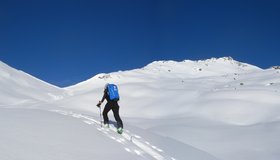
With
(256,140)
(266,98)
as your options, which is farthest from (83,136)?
(266,98)

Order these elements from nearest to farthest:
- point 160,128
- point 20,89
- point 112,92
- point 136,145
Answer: point 136,145, point 112,92, point 160,128, point 20,89

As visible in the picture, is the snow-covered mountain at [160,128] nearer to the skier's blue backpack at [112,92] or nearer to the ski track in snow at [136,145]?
the ski track in snow at [136,145]

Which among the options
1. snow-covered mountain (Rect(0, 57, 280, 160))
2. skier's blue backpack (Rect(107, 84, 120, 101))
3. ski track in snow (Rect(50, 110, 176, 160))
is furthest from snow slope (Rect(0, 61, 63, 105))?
ski track in snow (Rect(50, 110, 176, 160))

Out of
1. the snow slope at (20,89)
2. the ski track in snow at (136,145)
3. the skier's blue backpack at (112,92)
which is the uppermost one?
the snow slope at (20,89)

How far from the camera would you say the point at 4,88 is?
31.6 m

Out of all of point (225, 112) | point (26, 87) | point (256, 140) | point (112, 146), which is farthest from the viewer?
point (26, 87)

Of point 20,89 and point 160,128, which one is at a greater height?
point 20,89

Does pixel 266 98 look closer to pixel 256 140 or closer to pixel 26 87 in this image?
pixel 256 140

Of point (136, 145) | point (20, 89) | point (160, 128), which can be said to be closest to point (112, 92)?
point (136, 145)

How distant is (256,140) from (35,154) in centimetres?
812

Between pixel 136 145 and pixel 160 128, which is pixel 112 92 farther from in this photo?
pixel 160 128

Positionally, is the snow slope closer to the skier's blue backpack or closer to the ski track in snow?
the skier's blue backpack

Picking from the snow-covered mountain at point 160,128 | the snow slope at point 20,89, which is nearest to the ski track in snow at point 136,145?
the snow-covered mountain at point 160,128

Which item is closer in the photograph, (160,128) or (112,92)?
(112,92)
